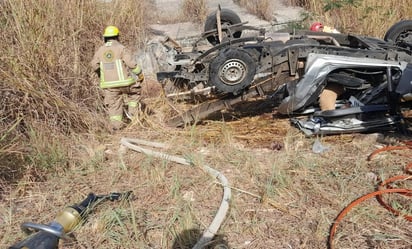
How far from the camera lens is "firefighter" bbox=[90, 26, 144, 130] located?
498cm

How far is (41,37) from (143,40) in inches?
127

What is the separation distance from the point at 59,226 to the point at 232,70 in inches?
96.4

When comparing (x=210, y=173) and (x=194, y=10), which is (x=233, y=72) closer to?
(x=210, y=173)

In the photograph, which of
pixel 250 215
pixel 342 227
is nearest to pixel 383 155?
pixel 342 227

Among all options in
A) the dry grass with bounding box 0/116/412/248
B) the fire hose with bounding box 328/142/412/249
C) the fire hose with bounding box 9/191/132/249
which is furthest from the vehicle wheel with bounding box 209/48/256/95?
the fire hose with bounding box 328/142/412/249

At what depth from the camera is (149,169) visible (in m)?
3.67

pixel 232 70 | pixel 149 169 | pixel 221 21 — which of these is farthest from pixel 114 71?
pixel 221 21

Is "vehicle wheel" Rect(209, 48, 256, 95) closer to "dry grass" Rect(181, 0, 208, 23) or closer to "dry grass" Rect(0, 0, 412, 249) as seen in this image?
"dry grass" Rect(0, 0, 412, 249)

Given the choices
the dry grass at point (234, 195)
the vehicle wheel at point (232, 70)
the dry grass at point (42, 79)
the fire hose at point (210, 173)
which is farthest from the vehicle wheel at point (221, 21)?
the fire hose at point (210, 173)

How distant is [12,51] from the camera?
13.0ft

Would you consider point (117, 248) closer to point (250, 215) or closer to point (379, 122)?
point (250, 215)

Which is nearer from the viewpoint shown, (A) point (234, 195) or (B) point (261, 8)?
(A) point (234, 195)

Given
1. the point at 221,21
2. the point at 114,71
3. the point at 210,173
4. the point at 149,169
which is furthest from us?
the point at 221,21

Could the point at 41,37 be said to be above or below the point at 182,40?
above
